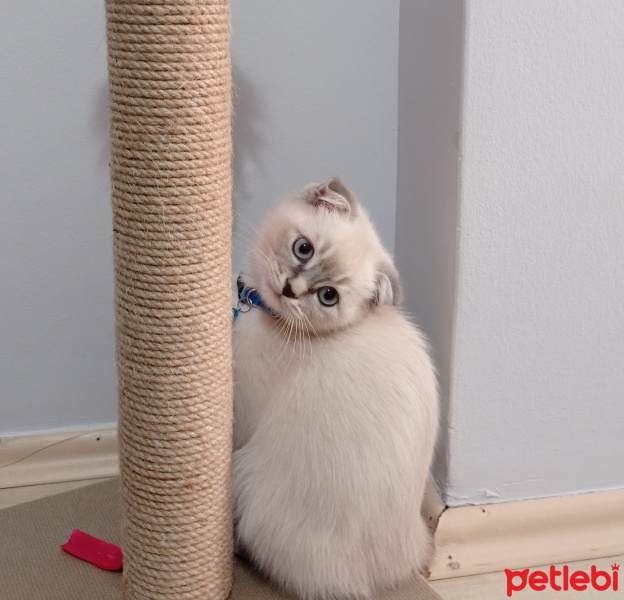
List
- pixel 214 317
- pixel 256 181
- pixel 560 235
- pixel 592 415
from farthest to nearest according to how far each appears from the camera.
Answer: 1. pixel 256 181
2. pixel 592 415
3. pixel 560 235
4. pixel 214 317

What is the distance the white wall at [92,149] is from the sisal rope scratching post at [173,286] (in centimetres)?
46

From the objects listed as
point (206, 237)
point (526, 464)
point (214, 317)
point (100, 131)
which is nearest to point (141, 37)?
point (206, 237)

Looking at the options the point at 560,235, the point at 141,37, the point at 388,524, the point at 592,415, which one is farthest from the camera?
the point at 592,415

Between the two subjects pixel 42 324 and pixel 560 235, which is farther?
pixel 42 324

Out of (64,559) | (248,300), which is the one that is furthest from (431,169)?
(64,559)

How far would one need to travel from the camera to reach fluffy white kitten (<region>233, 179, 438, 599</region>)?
1.04 meters

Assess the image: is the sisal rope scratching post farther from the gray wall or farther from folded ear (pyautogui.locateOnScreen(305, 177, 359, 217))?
the gray wall

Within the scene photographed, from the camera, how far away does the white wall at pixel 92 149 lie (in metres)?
1.31

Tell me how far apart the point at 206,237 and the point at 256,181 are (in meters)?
0.53

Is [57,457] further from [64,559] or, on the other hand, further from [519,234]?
[519,234]

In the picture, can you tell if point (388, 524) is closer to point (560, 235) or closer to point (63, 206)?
point (560, 235)

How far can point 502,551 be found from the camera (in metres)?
1.29

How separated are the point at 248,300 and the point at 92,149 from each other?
0.47m

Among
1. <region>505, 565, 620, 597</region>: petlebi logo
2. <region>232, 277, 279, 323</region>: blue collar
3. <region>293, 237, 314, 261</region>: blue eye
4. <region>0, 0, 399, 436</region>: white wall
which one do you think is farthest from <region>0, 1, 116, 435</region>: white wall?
<region>505, 565, 620, 597</region>: petlebi logo
